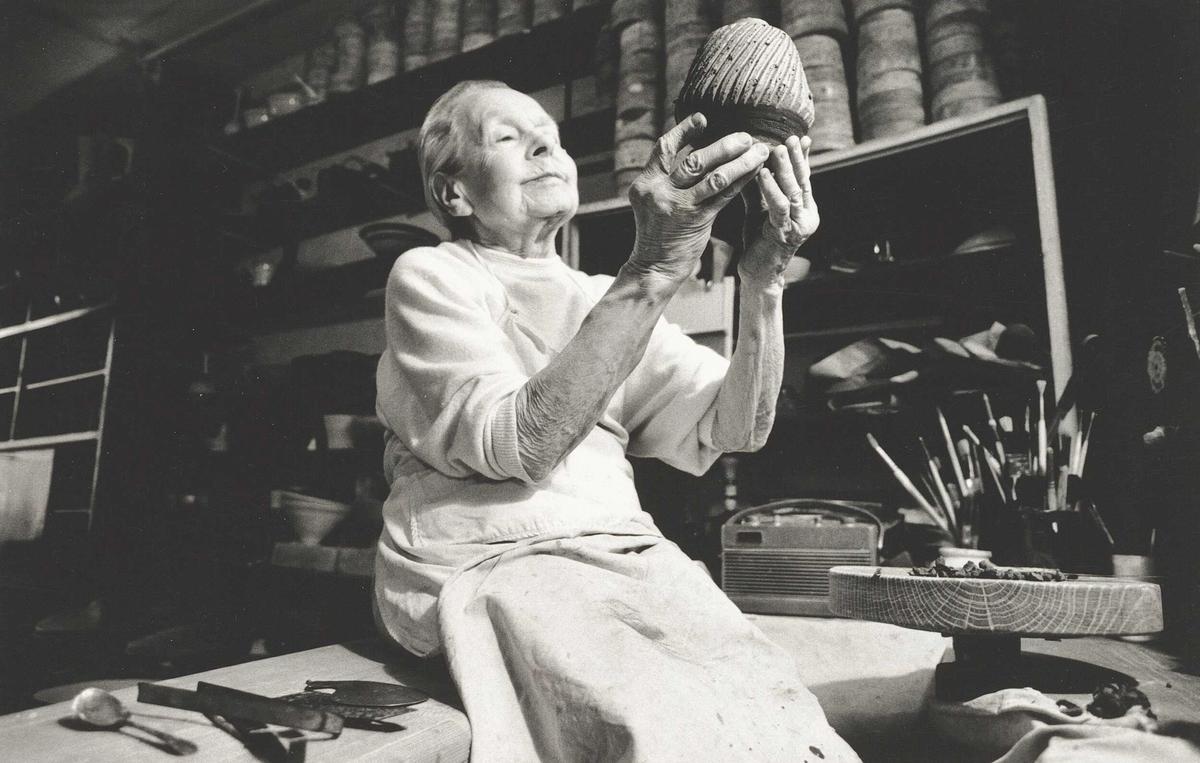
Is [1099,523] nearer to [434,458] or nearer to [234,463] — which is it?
[434,458]

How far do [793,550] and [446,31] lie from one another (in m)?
2.87

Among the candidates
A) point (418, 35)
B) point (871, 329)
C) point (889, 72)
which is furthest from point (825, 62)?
point (418, 35)

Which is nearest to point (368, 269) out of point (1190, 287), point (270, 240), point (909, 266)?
point (270, 240)

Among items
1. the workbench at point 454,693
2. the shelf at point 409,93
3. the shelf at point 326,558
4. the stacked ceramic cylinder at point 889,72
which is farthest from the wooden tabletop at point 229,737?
the shelf at point 409,93

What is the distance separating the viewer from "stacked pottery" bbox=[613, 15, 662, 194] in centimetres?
305

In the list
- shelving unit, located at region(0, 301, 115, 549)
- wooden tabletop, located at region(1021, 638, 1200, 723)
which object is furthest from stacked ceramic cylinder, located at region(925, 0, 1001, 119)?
shelving unit, located at region(0, 301, 115, 549)

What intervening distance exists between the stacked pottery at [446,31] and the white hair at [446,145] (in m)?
2.55

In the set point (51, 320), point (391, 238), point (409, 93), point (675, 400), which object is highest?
point (409, 93)

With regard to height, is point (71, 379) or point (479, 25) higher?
point (479, 25)

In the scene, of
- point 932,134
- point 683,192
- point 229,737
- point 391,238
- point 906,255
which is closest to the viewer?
point 229,737

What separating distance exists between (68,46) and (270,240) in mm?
1293

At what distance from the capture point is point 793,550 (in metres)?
2.15

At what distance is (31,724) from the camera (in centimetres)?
88

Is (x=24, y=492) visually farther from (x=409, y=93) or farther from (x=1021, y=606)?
(x=1021, y=606)
